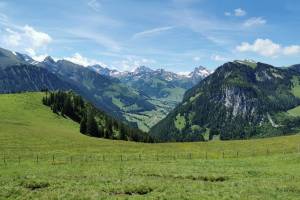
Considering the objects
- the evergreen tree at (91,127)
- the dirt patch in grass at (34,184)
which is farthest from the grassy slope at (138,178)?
the evergreen tree at (91,127)

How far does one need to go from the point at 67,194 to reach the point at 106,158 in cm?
4067

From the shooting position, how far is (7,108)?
569 feet

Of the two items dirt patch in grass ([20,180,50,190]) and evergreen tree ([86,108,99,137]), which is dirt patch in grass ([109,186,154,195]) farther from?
evergreen tree ([86,108,99,137])

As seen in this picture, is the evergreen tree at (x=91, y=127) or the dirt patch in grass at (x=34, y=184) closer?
the dirt patch in grass at (x=34, y=184)

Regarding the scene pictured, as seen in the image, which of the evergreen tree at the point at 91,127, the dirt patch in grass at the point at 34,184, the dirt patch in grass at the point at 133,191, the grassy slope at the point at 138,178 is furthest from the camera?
the evergreen tree at the point at 91,127

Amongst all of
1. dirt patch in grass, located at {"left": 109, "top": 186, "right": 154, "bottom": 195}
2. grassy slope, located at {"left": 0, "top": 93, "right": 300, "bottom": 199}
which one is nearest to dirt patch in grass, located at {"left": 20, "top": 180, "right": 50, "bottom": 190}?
grassy slope, located at {"left": 0, "top": 93, "right": 300, "bottom": 199}

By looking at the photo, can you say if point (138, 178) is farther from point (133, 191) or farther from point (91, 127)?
point (91, 127)

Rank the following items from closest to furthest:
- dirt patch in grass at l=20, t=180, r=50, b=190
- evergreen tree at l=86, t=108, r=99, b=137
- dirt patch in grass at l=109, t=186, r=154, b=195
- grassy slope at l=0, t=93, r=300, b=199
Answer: grassy slope at l=0, t=93, r=300, b=199 → dirt patch in grass at l=109, t=186, r=154, b=195 → dirt patch in grass at l=20, t=180, r=50, b=190 → evergreen tree at l=86, t=108, r=99, b=137

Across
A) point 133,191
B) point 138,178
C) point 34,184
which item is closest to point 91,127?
point 138,178

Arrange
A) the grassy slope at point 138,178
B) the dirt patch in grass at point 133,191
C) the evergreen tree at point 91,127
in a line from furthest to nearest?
the evergreen tree at point 91,127 → the dirt patch in grass at point 133,191 → the grassy slope at point 138,178

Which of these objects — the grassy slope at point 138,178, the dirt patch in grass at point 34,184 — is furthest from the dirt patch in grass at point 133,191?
the dirt patch in grass at point 34,184

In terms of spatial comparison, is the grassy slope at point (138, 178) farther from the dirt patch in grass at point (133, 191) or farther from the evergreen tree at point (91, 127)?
the evergreen tree at point (91, 127)

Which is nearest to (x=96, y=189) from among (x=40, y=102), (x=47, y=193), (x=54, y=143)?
(x=47, y=193)

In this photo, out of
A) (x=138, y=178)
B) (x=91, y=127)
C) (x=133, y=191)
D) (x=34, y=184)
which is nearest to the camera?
(x=133, y=191)
